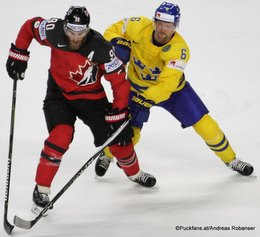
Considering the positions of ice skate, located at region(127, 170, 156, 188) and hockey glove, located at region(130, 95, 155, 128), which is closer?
hockey glove, located at region(130, 95, 155, 128)

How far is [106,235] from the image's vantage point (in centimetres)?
336

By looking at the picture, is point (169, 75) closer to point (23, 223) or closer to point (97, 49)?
point (97, 49)

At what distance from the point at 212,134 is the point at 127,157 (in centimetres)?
64

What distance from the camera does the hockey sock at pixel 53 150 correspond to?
3.51 meters

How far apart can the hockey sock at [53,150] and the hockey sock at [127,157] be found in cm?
42

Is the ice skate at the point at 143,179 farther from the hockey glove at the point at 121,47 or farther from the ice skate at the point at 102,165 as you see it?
the hockey glove at the point at 121,47

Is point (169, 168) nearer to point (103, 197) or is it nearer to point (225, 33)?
point (103, 197)

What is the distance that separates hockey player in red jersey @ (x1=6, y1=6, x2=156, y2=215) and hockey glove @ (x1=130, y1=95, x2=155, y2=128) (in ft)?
0.54

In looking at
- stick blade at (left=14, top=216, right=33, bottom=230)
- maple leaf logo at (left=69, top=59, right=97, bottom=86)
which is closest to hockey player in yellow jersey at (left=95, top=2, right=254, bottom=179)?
maple leaf logo at (left=69, top=59, right=97, bottom=86)

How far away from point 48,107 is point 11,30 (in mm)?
3843

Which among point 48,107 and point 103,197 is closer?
point 48,107

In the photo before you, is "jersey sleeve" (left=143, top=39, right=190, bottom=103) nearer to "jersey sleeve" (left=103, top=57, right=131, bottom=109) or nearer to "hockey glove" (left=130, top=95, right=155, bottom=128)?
"hockey glove" (left=130, top=95, right=155, bottom=128)

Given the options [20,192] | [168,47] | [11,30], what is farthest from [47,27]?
[11,30]

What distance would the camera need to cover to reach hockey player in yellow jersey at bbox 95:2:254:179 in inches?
149
